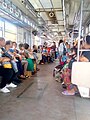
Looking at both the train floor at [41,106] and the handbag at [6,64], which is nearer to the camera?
the train floor at [41,106]

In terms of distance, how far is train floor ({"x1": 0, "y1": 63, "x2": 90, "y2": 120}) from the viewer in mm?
3080

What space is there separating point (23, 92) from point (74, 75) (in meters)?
2.14

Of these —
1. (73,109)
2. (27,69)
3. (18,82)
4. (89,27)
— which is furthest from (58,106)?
(89,27)

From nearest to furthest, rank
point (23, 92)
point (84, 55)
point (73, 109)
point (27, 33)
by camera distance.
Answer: point (73, 109) → point (84, 55) → point (23, 92) → point (27, 33)

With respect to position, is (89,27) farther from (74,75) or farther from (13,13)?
(74,75)

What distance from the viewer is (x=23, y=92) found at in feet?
15.0

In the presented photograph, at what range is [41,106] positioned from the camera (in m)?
3.56

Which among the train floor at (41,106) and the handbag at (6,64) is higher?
the handbag at (6,64)

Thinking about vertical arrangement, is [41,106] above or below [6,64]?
below

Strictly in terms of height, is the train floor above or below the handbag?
below

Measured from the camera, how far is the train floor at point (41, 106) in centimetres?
308

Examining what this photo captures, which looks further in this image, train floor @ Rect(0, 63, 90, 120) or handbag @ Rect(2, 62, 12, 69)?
handbag @ Rect(2, 62, 12, 69)

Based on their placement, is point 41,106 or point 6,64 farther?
point 6,64

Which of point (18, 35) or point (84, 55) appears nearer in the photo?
point (84, 55)
